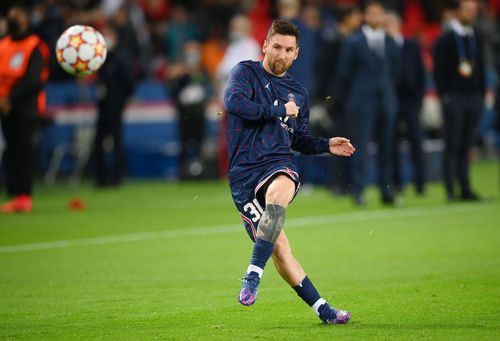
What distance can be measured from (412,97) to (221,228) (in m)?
5.45

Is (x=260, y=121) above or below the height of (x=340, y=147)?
above

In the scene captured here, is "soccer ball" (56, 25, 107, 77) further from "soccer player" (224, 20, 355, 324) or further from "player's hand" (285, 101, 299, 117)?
"player's hand" (285, 101, 299, 117)

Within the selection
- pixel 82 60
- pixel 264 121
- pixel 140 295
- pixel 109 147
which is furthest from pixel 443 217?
pixel 109 147

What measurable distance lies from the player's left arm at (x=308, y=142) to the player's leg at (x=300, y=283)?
72 cm

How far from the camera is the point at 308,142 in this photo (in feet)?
26.0

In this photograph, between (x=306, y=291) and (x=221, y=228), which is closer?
(x=306, y=291)

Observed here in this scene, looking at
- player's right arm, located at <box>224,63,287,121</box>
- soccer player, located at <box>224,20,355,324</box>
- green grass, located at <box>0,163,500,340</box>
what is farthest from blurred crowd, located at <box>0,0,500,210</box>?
player's right arm, located at <box>224,63,287,121</box>

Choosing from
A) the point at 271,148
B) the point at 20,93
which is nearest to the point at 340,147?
the point at 271,148

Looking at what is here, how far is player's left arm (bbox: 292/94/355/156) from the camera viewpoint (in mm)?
7734

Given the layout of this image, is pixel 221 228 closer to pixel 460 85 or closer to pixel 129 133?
pixel 460 85

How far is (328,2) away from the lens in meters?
28.0

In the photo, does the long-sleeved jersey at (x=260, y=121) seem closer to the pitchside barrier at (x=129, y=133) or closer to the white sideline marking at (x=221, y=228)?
the white sideline marking at (x=221, y=228)

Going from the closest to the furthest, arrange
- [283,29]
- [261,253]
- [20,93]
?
[261,253] < [283,29] < [20,93]

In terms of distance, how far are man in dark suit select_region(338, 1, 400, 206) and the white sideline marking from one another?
2.43ft
